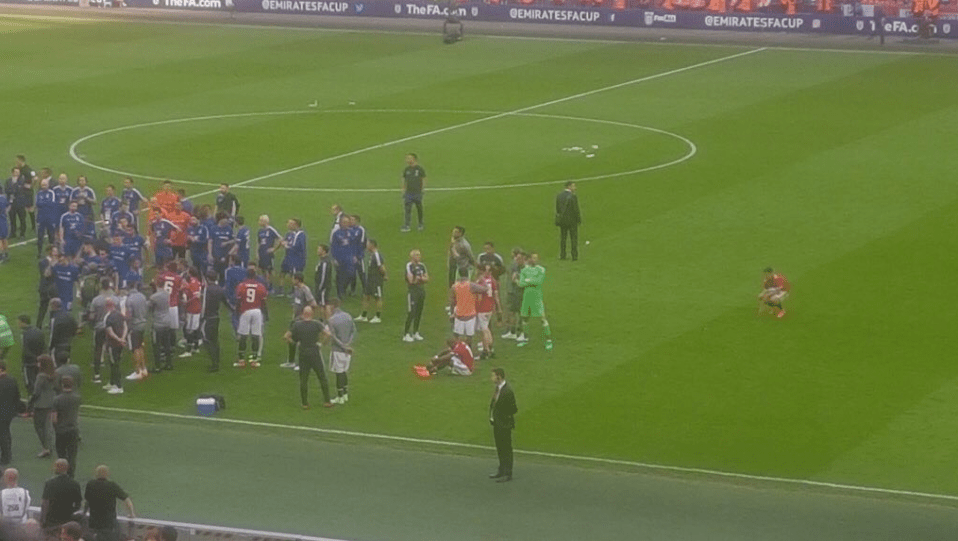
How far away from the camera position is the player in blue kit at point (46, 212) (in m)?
38.7

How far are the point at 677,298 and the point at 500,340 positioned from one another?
399 cm

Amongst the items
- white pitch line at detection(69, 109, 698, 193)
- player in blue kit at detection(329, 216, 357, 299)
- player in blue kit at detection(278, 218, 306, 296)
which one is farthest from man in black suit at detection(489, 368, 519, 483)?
white pitch line at detection(69, 109, 698, 193)

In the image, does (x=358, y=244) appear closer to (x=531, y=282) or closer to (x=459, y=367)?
(x=531, y=282)

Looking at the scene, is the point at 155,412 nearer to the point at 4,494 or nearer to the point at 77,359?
the point at 77,359

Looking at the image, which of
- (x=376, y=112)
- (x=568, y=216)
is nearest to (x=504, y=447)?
(x=568, y=216)

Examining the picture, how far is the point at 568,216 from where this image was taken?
3812cm

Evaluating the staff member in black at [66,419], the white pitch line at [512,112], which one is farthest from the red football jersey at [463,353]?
the white pitch line at [512,112]

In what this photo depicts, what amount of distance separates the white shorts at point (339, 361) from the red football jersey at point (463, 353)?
6.96ft

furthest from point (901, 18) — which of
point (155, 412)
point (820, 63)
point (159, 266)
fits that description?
point (155, 412)

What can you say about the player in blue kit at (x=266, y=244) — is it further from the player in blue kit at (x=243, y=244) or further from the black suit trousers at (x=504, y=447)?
the black suit trousers at (x=504, y=447)

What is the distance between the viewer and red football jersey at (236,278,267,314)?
31781 mm

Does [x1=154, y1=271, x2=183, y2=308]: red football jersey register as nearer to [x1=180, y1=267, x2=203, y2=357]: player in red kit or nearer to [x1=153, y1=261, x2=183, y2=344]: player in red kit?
[x1=153, y1=261, x2=183, y2=344]: player in red kit

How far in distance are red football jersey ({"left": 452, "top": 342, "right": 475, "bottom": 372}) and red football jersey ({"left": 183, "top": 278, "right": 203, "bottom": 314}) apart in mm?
4380

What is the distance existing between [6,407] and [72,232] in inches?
384
